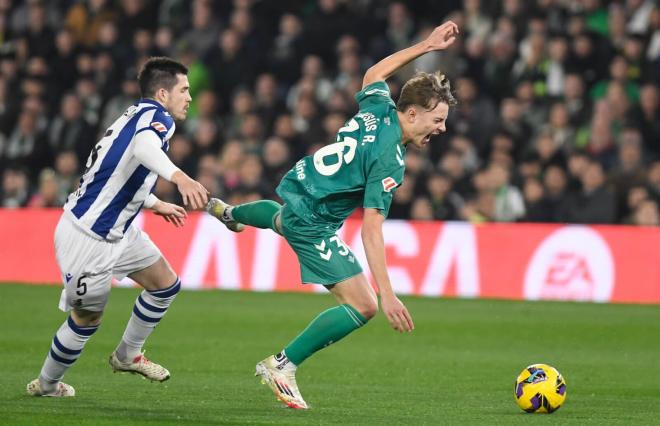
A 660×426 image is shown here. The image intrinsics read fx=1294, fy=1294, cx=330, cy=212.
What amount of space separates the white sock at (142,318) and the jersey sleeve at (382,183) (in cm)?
190

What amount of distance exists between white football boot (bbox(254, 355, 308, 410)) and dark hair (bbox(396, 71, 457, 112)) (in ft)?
5.74

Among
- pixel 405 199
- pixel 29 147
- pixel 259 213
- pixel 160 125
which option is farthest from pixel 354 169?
pixel 29 147

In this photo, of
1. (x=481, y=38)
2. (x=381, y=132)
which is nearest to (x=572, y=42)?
(x=481, y=38)

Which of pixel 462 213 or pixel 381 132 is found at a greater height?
pixel 381 132

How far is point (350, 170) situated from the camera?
312 inches

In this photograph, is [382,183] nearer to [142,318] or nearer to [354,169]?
[354,169]

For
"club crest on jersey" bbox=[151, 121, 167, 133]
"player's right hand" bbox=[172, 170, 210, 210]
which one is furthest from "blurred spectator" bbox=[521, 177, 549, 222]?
"player's right hand" bbox=[172, 170, 210, 210]

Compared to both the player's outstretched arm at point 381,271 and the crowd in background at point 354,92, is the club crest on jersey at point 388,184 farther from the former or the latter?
the crowd in background at point 354,92

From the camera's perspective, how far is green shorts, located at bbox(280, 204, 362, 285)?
7934 millimetres

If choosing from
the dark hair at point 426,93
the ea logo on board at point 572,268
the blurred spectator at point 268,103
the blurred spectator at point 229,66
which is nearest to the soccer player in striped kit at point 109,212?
the dark hair at point 426,93

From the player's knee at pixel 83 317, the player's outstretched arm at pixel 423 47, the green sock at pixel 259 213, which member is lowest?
the player's knee at pixel 83 317

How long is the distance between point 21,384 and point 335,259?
2621 mm

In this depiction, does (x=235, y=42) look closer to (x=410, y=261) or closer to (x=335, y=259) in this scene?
(x=410, y=261)

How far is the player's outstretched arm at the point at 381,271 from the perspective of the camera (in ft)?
23.8
